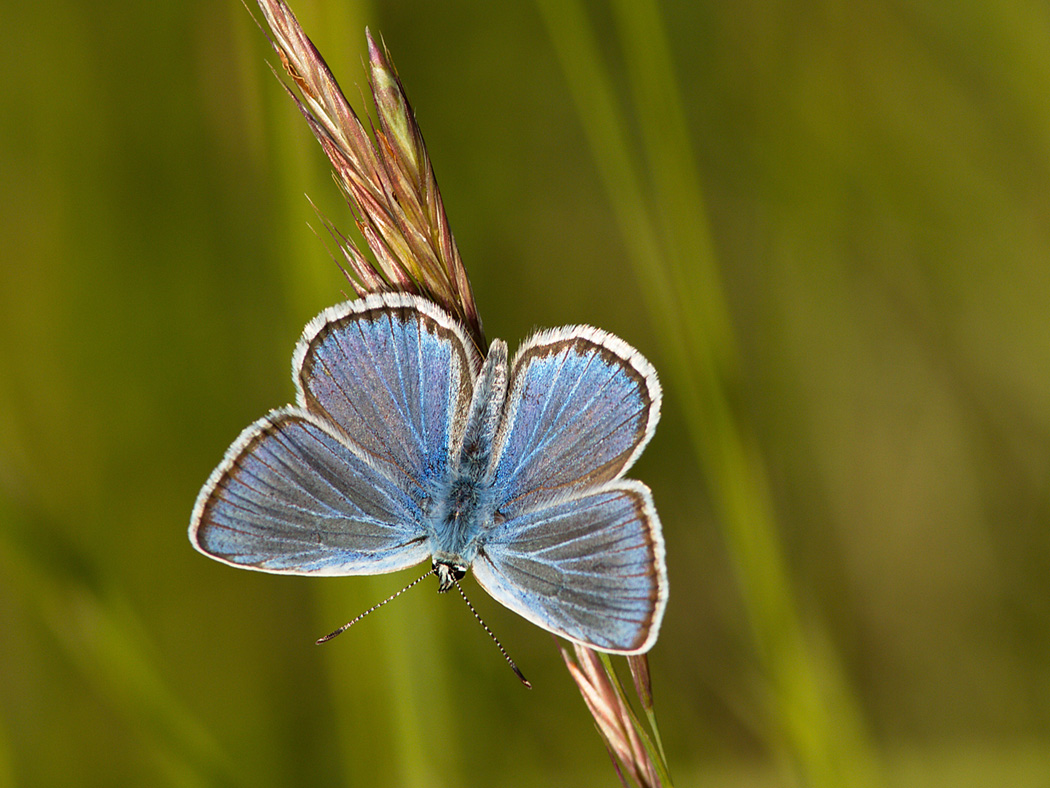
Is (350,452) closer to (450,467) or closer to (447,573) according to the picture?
(450,467)

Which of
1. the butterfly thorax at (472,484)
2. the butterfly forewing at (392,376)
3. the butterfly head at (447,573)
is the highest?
the butterfly forewing at (392,376)

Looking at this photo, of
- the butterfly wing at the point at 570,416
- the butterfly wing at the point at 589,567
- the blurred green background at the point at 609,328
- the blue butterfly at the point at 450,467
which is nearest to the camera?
the butterfly wing at the point at 589,567

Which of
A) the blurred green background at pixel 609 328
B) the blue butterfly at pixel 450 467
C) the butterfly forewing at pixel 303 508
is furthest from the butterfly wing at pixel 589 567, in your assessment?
the blurred green background at pixel 609 328

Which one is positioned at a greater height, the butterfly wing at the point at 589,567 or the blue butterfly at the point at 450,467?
the blue butterfly at the point at 450,467

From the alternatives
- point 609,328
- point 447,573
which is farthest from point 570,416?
point 609,328

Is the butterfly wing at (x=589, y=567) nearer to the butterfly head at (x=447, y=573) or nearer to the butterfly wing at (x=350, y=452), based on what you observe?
the butterfly head at (x=447, y=573)

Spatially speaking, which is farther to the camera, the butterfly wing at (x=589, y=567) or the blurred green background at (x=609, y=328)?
the blurred green background at (x=609, y=328)

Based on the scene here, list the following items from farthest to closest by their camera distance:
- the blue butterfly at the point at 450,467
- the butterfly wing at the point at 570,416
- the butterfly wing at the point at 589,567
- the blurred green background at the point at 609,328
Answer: the blurred green background at the point at 609,328 → the butterfly wing at the point at 570,416 → the blue butterfly at the point at 450,467 → the butterfly wing at the point at 589,567
